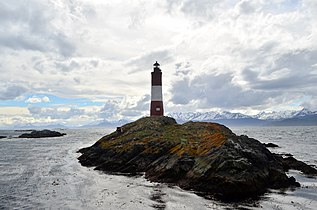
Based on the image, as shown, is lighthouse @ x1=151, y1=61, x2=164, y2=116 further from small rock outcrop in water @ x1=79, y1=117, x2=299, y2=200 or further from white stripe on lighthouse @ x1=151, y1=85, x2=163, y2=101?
small rock outcrop in water @ x1=79, y1=117, x2=299, y2=200

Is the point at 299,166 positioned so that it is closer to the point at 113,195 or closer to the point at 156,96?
the point at 113,195

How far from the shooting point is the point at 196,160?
29.9m

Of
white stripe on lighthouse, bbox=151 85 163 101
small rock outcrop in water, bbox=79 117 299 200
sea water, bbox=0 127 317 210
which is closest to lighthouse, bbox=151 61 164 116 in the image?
white stripe on lighthouse, bbox=151 85 163 101

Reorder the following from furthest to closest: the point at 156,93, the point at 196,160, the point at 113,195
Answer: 1. the point at 156,93
2. the point at 196,160
3. the point at 113,195

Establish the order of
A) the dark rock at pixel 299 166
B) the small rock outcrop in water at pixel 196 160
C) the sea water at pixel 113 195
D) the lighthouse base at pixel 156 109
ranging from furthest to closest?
the lighthouse base at pixel 156 109 < the dark rock at pixel 299 166 < the small rock outcrop in water at pixel 196 160 < the sea water at pixel 113 195

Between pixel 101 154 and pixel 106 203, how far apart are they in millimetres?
21059

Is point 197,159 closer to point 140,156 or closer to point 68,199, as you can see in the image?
point 140,156

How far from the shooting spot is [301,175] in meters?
33.9

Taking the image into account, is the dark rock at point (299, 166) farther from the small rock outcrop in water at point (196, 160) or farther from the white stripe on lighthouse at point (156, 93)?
the white stripe on lighthouse at point (156, 93)

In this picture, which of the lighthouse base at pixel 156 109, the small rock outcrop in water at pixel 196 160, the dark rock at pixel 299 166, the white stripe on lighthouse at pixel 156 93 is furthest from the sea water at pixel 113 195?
the white stripe on lighthouse at pixel 156 93

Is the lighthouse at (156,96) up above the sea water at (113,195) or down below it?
above

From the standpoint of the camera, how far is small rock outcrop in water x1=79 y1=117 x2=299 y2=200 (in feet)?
83.8

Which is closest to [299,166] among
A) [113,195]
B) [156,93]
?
[113,195]

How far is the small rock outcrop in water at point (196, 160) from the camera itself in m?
25.5
